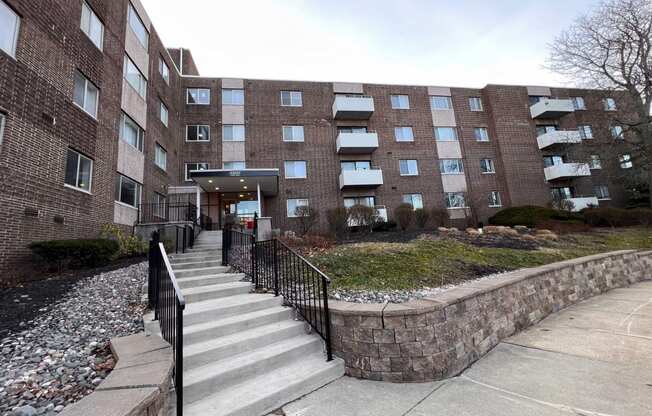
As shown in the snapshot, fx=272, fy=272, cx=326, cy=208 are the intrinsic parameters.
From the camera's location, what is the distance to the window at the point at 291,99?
2066 centimetres

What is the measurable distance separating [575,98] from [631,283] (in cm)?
2383

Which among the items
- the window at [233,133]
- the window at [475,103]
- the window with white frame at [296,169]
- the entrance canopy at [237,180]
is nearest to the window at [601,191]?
the window at [475,103]

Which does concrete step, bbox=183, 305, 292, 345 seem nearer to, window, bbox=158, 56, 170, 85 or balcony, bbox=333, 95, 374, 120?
window, bbox=158, 56, 170, 85

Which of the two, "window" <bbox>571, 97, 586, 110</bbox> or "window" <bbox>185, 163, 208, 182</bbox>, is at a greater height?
"window" <bbox>571, 97, 586, 110</bbox>

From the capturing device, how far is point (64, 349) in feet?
9.93

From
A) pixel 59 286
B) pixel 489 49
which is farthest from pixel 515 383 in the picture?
pixel 489 49

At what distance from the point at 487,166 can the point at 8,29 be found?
86.7 ft

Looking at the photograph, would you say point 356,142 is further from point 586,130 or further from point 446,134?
point 586,130

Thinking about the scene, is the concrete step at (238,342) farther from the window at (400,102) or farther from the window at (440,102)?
the window at (440,102)

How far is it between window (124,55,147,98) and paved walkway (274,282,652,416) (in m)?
15.8

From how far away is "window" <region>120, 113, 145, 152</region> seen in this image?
→ 1218cm

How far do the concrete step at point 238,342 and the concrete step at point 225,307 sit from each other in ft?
1.52

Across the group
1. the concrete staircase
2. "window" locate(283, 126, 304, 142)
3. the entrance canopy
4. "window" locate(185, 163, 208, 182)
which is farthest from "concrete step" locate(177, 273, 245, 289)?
"window" locate(283, 126, 304, 142)

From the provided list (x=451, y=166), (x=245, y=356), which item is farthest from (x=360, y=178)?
(x=245, y=356)
